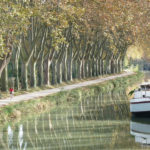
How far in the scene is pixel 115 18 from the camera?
5616 centimetres

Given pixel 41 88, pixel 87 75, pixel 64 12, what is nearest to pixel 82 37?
pixel 87 75

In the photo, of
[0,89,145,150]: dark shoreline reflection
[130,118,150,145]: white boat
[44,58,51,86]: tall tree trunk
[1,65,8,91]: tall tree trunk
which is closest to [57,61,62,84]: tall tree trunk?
[44,58,51,86]: tall tree trunk

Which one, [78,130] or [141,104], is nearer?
[78,130]

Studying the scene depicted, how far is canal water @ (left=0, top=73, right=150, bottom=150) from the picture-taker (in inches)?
934

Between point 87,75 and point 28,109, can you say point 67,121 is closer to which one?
point 28,109

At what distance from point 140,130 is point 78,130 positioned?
323cm

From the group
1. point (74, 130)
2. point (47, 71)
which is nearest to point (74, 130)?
point (74, 130)

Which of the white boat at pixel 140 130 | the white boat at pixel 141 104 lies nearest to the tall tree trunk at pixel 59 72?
the white boat at pixel 141 104

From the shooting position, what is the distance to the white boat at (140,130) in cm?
2487

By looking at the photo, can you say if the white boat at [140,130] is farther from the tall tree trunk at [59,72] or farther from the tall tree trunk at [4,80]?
the tall tree trunk at [59,72]

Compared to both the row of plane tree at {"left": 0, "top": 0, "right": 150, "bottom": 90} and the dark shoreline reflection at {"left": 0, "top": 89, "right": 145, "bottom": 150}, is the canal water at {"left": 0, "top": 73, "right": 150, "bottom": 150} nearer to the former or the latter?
the dark shoreline reflection at {"left": 0, "top": 89, "right": 145, "bottom": 150}

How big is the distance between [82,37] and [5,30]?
33.0 meters

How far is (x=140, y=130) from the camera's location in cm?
2834

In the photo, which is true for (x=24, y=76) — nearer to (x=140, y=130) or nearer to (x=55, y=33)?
(x=55, y=33)
